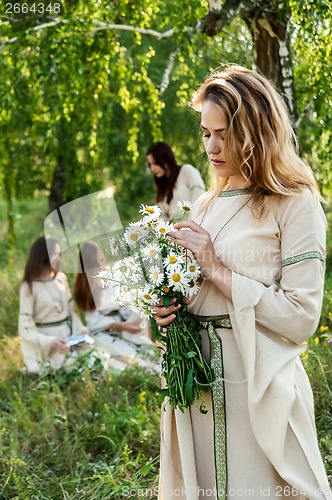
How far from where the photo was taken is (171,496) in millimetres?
2398

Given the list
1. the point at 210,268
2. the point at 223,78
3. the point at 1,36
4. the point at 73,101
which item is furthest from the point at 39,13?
the point at 210,268

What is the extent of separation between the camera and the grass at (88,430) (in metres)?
3.42

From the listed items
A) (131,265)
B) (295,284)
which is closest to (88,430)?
(131,265)

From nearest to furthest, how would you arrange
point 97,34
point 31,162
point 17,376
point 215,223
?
point 215,223 < point 97,34 < point 17,376 < point 31,162

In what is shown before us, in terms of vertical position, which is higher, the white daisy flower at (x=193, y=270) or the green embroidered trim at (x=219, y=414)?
the white daisy flower at (x=193, y=270)

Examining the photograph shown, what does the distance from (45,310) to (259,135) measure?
→ 3748mm

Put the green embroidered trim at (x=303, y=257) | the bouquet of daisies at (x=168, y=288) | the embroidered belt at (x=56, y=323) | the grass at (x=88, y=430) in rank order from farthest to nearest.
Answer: the embroidered belt at (x=56, y=323) < the grass at (x=88, y=430) < the bouquet of daisies at (x=168, y=288) < the green embroidered trim at (x=303, y=257)

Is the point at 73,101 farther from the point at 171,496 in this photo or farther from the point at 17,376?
the point at 171,496

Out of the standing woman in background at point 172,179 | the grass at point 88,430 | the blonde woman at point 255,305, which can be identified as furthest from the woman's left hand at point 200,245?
the standing woman in background at point 172,179

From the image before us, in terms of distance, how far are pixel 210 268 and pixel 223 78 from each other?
60cm

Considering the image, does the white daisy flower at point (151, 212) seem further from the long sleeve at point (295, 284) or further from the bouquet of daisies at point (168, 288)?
the long sleeve at point (295, 284)

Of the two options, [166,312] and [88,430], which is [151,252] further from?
[88,430]

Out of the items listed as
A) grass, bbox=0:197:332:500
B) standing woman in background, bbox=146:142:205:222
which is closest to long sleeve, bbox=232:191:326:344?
grass, bbox=0:197:332:500

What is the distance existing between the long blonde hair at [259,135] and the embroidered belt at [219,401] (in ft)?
1.27
